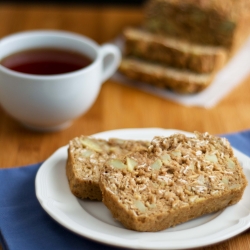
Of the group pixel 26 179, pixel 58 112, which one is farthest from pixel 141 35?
pixel 26 179

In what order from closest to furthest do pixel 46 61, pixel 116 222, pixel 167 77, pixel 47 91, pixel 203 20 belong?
pixel 116 222 < pixel 47 91 < pixel 46 61 < pixel 167 77 < pixel 203 20

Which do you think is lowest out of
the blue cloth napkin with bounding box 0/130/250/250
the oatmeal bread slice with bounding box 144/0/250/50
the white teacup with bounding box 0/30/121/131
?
the blue cloth napkin with bounding box 0/130/250/250

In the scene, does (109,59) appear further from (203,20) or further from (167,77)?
(203,20)

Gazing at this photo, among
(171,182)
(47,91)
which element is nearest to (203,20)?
(47,91)

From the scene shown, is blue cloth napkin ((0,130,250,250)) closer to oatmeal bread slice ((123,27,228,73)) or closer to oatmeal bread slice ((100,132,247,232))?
oatmeal bread slice ((100,132,247,232))

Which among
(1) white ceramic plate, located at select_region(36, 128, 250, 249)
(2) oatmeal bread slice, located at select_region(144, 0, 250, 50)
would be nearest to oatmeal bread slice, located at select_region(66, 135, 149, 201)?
(1) white ceramic plate, located at select_region(36, 128, 250, 249)
